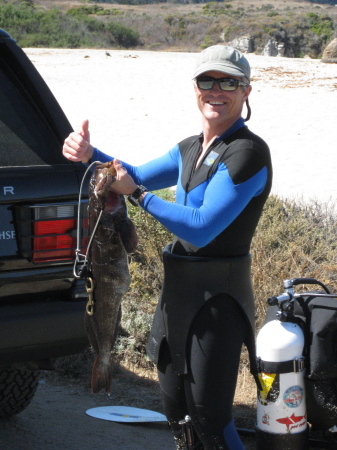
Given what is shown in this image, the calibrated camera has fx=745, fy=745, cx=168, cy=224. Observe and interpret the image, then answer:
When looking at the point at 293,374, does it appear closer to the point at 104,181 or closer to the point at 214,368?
the point at 214,368

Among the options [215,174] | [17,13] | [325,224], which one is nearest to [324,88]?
A: [325,224]

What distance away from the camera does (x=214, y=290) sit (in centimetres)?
274

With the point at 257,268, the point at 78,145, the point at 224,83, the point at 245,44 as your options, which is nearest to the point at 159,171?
the point at 78,145

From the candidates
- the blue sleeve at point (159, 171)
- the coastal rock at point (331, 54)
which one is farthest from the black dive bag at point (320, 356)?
the coastal rock at point (331, 54)

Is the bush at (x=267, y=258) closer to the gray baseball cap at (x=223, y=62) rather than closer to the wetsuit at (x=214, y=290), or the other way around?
the wetsuit at (x=214, y=290)

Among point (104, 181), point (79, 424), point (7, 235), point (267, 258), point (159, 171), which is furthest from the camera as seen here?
point (267, 258)

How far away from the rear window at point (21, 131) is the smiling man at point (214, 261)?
66 centimetres

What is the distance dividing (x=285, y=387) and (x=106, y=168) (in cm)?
143

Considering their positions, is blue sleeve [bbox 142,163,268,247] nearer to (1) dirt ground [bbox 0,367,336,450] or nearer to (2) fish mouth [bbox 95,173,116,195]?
(2) fish mouth [bbox 95,173,116,195]

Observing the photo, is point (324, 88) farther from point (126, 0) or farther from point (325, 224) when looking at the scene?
point (126, 0)

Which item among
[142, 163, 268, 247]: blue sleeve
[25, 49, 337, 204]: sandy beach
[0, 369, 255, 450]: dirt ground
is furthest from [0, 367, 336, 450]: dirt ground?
[25, 49, 337, 204]: sandy beach

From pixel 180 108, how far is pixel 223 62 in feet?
50.2

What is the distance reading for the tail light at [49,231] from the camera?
3.23 m

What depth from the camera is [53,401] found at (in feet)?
14.7
